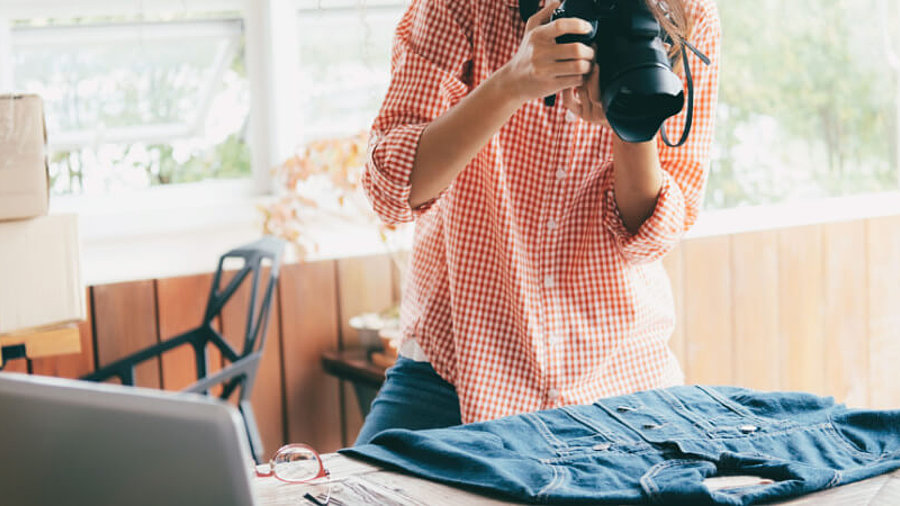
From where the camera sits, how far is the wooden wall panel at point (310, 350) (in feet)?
7.43

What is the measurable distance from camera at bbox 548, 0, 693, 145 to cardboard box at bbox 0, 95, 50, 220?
2.82 feet

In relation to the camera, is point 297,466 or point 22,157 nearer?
point 297,466

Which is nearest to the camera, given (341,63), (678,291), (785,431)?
(785,431)

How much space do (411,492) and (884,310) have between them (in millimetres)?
2461

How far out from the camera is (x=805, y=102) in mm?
2887

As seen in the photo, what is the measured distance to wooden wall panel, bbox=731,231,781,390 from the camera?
8.85ft

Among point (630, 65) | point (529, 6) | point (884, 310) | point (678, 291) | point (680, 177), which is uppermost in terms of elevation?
point (529, 6)

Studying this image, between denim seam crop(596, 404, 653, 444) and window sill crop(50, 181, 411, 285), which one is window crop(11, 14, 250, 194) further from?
denim seam crop(596, 404, 653, 444)

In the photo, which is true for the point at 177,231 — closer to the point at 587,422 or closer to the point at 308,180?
the point at 308,180

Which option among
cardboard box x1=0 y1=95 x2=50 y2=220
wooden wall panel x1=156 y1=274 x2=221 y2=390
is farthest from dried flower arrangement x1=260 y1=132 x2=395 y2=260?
cardboard box x1=0 y1=95 x2=50 y2=220

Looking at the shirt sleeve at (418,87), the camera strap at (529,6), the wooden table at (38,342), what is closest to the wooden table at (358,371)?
the wooden table at (38,342)

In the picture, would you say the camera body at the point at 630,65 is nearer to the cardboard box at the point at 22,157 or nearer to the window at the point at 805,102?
the cardboard box at the point at 22,157

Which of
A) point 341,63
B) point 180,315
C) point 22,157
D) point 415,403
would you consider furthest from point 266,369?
point 415,403

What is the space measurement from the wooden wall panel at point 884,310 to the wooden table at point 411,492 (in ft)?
7.20
